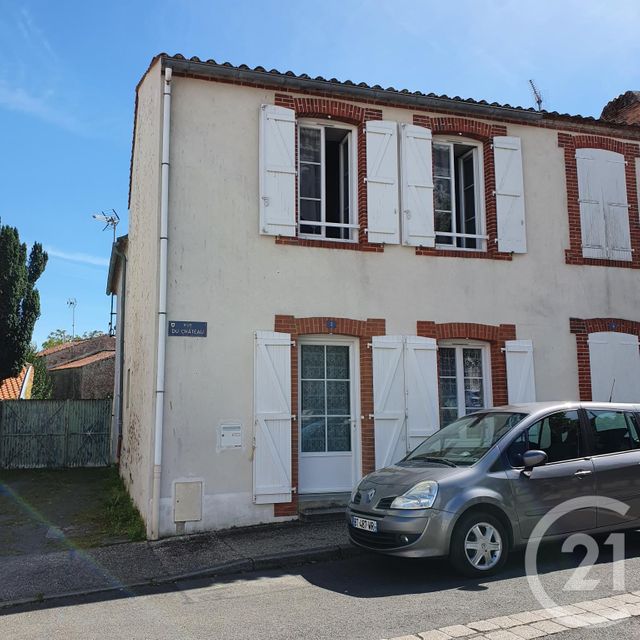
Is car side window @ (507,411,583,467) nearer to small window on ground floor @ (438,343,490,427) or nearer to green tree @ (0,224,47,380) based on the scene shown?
small window on ground floor @ (438,343,490,427)

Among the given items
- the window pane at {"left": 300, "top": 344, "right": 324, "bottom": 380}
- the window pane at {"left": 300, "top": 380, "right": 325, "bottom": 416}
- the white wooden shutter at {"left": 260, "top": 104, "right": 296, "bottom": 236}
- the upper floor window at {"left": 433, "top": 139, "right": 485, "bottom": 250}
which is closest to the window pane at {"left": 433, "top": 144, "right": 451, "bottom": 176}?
the upper floor window at {"left": 433, "top": 139, "right": 485, "bottom": 250}

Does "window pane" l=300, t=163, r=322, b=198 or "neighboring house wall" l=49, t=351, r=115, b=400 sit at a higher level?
"window pane" l=300, t=163, r=322, b=198

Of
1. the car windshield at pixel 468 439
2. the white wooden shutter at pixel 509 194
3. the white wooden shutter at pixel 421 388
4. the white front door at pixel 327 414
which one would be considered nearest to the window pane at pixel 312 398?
the white front door at pixel 327 414

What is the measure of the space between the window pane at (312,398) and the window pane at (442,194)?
3.22 meters

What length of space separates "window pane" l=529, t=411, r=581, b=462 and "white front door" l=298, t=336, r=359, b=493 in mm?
3178

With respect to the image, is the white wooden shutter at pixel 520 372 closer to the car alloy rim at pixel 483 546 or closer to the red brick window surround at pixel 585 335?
the red brick window surround at pixel 585 335

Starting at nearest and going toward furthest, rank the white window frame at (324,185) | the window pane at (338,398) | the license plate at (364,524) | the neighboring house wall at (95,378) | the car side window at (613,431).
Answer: the license plate at (364,524)
the car side window at (613,431)
the window pane at (338,398)
the white window frame at (324,185)
the neighboring house wall at (95,378)

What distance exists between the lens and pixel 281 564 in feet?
22.8

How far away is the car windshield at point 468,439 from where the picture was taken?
6537mm

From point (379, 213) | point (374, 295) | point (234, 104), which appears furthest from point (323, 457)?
point (234, 104)

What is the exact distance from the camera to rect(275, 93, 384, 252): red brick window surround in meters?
9.56

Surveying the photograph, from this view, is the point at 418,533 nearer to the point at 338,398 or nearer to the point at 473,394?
the point at 338,398

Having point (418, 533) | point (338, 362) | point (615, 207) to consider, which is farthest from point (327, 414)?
point (615, 207)

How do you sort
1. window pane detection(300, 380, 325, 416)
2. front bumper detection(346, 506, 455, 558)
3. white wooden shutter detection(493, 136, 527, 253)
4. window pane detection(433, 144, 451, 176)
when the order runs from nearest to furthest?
front bumper detection(346, 506, 455, 558)
window pane detection(300, 380, 325, 416)
white wooden shutter detection(493, 136, 527, 253)
window pane detection(433, 144, 451, 176)
